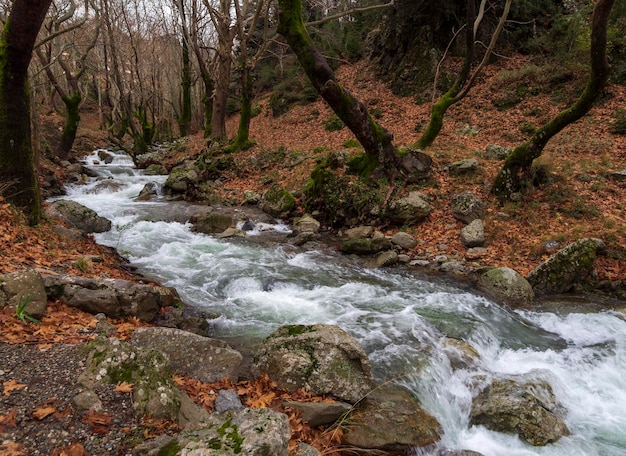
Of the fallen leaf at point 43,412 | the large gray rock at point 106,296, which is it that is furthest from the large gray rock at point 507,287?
the fallen leaf at point 43,412

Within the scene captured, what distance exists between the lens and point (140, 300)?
509 cm

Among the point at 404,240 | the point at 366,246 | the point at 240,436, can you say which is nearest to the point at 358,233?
the point at 366,246

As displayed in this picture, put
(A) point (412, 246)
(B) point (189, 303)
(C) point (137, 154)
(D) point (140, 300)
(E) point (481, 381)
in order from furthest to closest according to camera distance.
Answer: (C) point (137, 154), (A) point (412, 246), (B) point (189, 303), (D) point (140, 300), (E) point (481, 381)

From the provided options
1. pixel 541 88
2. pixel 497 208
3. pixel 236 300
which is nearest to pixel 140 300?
pixel 236 300

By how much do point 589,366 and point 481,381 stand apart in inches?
75.3

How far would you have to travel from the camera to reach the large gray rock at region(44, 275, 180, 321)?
14.8ft

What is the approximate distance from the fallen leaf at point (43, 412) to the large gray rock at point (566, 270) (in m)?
7.83

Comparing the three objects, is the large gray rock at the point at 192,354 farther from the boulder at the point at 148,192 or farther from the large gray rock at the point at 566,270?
the boulder at the point at 148,192

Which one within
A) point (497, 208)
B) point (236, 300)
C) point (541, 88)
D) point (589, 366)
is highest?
point (541, 88)

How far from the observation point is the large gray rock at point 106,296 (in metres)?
4.52

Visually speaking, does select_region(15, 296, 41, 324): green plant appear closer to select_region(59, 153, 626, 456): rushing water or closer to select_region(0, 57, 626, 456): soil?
select_region(0, 57, 626, 456): soil

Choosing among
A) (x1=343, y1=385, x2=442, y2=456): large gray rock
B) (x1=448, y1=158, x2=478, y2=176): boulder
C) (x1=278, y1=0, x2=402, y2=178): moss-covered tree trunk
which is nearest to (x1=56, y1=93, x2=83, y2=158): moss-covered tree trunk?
(x1=278, y1=0, x2=402, y2=178): moss-covered tree trunk

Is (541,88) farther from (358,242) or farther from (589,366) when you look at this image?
(589,366)

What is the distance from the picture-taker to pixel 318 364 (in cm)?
405
